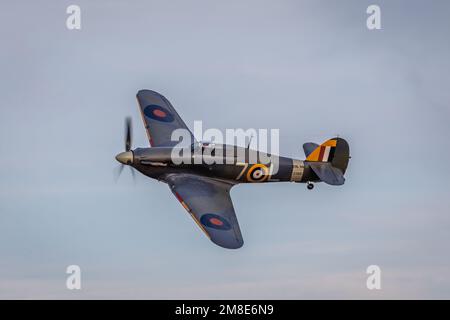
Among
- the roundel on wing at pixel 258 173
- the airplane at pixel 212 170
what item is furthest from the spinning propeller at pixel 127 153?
the roundel on wing at pixel 258 173

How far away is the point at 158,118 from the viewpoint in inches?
1410

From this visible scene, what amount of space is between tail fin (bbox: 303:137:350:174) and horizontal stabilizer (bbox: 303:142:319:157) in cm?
13

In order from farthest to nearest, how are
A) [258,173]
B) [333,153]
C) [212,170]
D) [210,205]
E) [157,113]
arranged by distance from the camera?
[157,113] → [333,153] → [258,173] → [212,170] → [210,205]

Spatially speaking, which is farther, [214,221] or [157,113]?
[157,113]

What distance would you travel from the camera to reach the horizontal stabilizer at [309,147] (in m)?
34.5

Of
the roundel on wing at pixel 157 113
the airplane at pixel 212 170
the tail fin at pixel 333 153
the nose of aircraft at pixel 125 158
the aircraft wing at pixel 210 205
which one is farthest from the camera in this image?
the roundel on wing at pixel 157 113

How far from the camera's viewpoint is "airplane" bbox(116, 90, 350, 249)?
102 feet

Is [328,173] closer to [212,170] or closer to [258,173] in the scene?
[258,173]

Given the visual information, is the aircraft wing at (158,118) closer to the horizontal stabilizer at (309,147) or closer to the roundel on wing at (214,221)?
the roundel on wing at (214,221)

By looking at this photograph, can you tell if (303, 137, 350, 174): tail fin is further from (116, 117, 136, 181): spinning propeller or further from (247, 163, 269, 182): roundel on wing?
(116, 117, 136, 181): spinning propeller

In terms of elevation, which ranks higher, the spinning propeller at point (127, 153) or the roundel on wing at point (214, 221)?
the spinning propeller at point (127, 153)

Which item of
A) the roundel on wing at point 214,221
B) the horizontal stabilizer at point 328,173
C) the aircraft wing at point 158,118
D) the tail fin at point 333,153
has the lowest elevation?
the roundel on wing at point 214,221

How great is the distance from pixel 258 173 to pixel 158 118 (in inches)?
206

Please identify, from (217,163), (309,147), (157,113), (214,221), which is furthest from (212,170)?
(157,113)
